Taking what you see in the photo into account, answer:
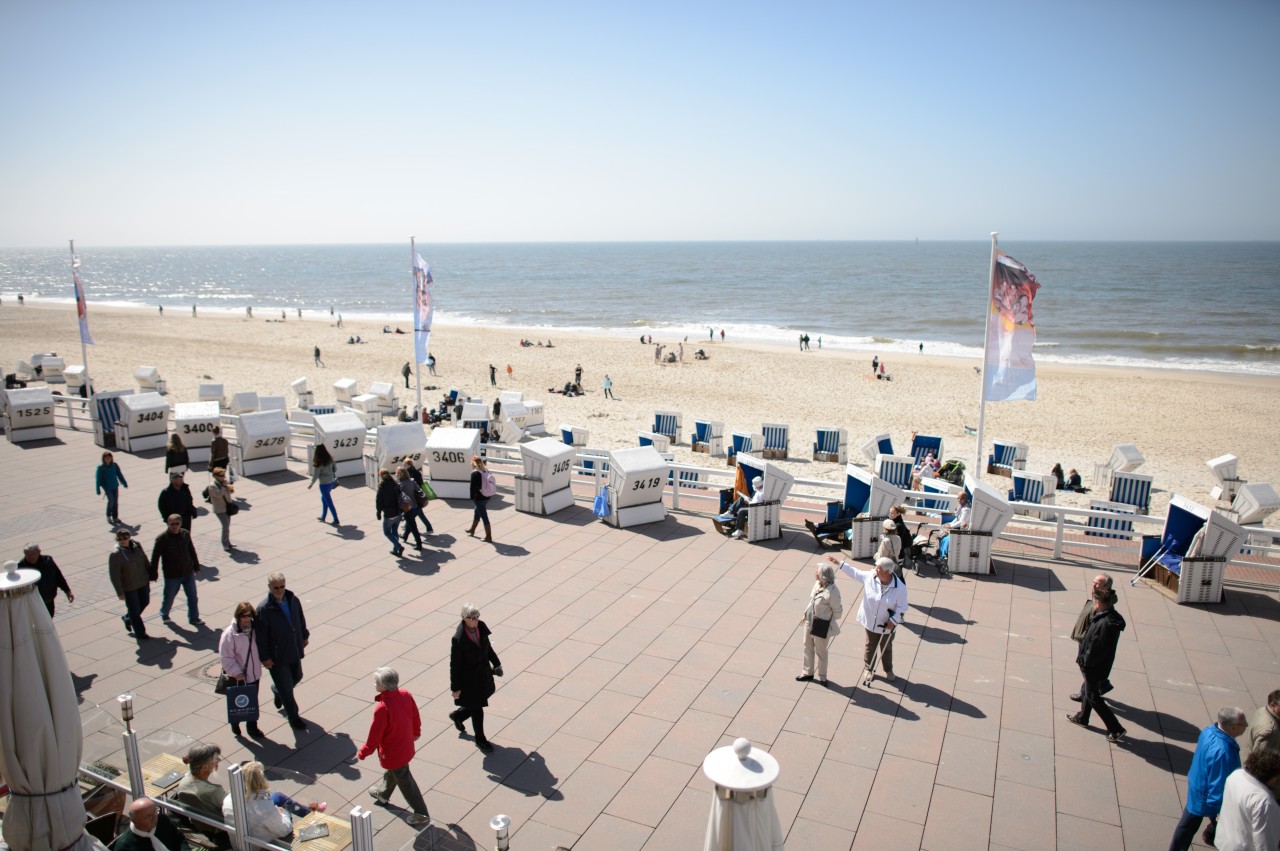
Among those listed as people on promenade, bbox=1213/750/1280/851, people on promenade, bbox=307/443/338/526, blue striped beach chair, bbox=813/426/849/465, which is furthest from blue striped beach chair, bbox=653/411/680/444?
people on promenade, bbox=1213/750/1280/851

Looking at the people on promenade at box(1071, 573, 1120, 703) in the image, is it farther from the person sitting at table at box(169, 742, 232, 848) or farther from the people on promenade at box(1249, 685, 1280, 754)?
the person sitting at table at box(169, 742, 232, 848)

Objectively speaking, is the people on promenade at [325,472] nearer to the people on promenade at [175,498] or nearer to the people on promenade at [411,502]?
the people on promenade at [411,502]

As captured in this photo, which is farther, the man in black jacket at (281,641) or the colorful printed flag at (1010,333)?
the colorful printed flag at (1010,333)

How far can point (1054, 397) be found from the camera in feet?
120

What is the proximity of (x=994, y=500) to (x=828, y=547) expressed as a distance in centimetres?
235

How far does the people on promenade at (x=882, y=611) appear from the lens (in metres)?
7.82

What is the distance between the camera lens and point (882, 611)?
7805mm

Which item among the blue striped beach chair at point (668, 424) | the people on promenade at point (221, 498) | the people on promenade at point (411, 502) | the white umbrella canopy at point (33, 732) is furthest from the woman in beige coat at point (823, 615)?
the blue striped beach chair at point (668, 424)

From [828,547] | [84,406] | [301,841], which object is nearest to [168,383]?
[84,406]

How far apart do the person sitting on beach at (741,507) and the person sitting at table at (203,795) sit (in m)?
8.05

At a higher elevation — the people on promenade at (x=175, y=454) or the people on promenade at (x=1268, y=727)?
the people on promenade at (x=1268, y=727)

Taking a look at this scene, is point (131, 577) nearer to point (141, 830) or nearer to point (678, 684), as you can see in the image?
point (141, 830)

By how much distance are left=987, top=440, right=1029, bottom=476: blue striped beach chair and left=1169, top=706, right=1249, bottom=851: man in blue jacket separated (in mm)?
16903

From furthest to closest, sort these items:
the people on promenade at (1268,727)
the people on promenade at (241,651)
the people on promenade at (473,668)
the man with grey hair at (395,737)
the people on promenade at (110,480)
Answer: the people on promenade at (110,480) < the people on promenade at (241,651) < the people on promenade at (473,668) < the man with grey hair at (395,737) < the people on promenade at (1268,727)
